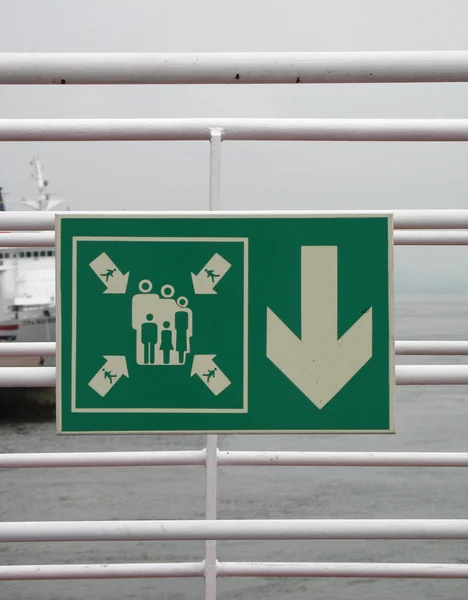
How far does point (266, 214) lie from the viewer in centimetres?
159

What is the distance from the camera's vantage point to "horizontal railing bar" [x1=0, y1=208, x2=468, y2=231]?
159 centimetres

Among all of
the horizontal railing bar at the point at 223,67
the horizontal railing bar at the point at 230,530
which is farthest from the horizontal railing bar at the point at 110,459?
the horizontal railing bar at the point at 223,67

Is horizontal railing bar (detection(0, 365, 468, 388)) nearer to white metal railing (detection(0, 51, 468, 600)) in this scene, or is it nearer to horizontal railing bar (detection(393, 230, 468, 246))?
white metal railing (detection(0, 51, 468, 600))

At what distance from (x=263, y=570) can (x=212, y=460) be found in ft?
0.97

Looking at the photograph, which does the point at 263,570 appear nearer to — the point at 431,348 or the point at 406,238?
the point at 431,348

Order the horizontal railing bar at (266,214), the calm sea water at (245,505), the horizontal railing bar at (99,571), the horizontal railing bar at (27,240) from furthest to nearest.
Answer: the calm sea water at (245,505) → the horizontal railing bar at (99,571) → the horizontal railing bar at (27,240) → the horizontal railing bar at (266,214)

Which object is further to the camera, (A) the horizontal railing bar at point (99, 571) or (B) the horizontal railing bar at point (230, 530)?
(A) the horizontal railing bar at point (99, 571)

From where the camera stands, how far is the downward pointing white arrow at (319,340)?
1609mm

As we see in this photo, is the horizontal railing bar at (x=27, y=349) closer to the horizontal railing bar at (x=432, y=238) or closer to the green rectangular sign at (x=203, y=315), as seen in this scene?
the green rectangular sign at (x=203, y=315)

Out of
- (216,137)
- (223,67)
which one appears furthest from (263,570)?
(223,67)

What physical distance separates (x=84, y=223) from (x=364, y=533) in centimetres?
80

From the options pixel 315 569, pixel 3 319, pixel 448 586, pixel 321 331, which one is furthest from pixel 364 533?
pixel 3 319

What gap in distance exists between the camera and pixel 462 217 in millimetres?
1747

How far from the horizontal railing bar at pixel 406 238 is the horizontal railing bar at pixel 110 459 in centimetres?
42
